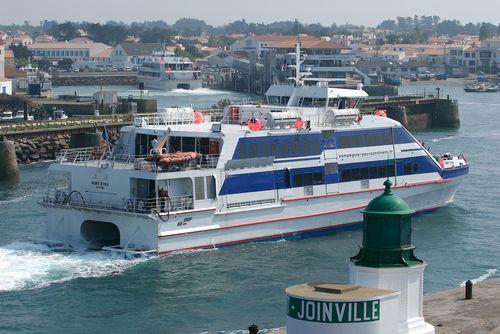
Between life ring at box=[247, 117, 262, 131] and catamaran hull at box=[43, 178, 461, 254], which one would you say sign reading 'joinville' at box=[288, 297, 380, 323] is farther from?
life ring at box=[247, 117, 262, 131]

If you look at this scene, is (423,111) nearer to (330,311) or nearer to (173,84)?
(173,84)

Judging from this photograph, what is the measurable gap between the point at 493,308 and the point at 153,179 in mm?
11922

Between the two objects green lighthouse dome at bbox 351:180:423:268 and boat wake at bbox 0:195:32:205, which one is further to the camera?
boat wake at bbox 0:195:32:205

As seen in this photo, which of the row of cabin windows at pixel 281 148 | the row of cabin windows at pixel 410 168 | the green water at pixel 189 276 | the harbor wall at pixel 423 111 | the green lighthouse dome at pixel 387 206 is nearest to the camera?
the green lighthouse dome at pixel 387 206

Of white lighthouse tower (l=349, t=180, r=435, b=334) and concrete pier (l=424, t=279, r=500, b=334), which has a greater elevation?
white lighthouse tower (l=349, t=180, r=435, b=334)

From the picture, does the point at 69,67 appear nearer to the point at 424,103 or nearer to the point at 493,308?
the point at 424,103

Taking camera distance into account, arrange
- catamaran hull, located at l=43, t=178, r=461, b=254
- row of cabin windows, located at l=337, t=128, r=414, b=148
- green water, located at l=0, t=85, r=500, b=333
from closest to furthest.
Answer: green water, located at l=0, t=85, r=500, b=333, catamaran hull, located at l=43, t=178, r=461, b=254, row of cabin windows, located at l=337, t=128, r=414, b=148

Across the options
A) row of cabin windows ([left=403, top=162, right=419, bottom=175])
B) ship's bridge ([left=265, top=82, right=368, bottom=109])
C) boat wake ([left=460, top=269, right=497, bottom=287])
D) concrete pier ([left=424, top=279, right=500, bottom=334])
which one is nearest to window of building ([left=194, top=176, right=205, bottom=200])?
ship's bridge ([left=265, top=82, right=368, bottom=109])

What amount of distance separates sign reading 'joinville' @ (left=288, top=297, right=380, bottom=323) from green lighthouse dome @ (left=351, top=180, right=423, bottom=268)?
2.74 ft

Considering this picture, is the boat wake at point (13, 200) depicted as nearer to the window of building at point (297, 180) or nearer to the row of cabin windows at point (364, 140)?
the window of building at point (297, 180)

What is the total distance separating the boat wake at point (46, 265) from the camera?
2694 cm

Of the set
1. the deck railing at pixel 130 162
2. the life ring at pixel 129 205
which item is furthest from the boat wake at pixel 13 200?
the life ring at pixel 129 205

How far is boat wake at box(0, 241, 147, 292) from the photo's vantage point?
88.4ft

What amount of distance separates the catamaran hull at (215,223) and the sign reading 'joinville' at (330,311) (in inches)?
689
